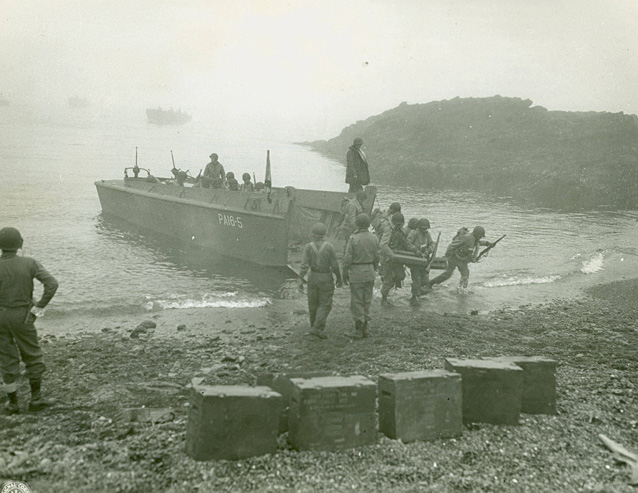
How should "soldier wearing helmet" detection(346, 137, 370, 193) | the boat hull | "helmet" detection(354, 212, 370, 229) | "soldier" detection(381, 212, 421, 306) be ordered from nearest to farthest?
"helmet" detection(354, 212, 370, 229) → "soldier" detection(381, 212, 421, 306) → "soldier wearing helmet" detection(346, 137, 370, 193) → the boat hull

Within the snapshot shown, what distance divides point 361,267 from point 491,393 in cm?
336

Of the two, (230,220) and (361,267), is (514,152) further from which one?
(361,267)

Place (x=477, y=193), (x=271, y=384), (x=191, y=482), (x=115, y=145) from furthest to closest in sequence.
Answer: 1. (x=115, y=145)
2. (x=477, y=193)
3. (x=271, y=384)
4. (x=191, y=482)

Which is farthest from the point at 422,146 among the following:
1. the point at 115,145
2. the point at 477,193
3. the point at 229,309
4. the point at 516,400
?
the point at 516,400

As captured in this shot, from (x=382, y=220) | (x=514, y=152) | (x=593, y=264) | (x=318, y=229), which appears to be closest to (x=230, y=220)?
(x=382, y=220)

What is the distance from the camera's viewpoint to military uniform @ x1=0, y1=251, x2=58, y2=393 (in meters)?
5.12

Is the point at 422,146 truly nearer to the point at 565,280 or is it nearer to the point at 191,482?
the point at 565,280

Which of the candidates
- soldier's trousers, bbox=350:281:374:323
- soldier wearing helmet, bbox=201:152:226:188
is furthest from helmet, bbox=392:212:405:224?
soldier wearing helmet, bbox=201:152:226:188

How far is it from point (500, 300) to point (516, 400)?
289 inches

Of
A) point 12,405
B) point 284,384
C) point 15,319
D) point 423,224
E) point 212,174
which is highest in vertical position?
point 212,174

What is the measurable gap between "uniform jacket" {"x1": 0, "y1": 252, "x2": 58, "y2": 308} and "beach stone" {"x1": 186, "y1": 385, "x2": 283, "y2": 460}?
222cm

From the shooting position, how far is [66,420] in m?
4.99

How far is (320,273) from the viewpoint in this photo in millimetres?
7781

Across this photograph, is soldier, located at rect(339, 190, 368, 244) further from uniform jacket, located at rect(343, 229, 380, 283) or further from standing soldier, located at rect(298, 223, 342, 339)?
standing soldier, located at rect(298, 223, 342, 339)
